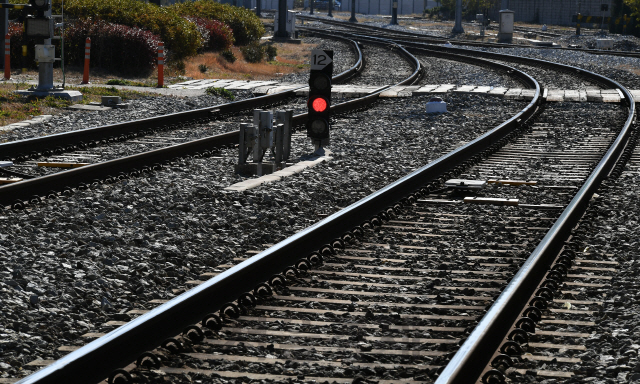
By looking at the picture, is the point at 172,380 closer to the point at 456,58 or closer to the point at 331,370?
the point at 331,370

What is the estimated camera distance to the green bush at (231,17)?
37688mm

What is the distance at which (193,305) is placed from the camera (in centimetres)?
488

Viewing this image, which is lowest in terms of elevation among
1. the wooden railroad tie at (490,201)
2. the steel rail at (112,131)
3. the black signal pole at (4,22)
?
the wooden railroad tie at (490,201)

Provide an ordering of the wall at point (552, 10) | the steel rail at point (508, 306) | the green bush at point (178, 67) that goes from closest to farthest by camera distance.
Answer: the steel rail at point (508, 306) < the green bush at point (178, 67) < the wall at point (552, 10)

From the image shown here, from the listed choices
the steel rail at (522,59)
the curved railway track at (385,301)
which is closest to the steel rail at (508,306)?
the curved railway track at (385,301)

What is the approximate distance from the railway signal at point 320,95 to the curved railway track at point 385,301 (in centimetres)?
266

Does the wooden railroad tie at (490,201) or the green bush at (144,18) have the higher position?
the green bush at (144,18)

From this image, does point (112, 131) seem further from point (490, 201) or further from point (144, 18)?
point (144, 18)

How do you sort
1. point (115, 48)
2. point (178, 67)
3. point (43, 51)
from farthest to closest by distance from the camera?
1. point (178, 67)
2. point (115, 48)
3. point (43, 51)

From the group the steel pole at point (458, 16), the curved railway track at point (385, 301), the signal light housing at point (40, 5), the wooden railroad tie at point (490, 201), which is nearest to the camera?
the curved railway track at point (385, 301)

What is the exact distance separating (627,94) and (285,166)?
1205 cm

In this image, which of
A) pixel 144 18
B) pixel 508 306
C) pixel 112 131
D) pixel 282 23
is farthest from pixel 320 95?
pixel 282 23

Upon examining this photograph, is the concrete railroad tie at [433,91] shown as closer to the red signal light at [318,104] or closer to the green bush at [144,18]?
the green bush at [144,18]

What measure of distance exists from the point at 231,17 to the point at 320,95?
28866 mm
